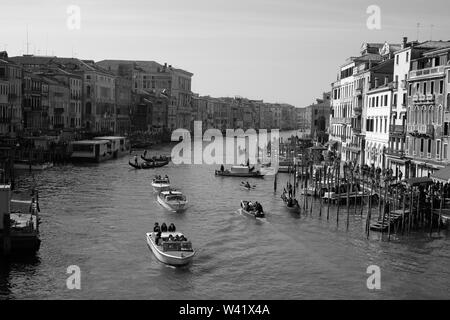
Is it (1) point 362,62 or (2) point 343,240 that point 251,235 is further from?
(1) point 362,62

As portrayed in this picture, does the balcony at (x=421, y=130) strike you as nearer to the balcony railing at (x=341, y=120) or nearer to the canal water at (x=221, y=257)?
the canal water at (x=221, y=257)

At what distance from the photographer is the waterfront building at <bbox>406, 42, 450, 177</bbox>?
28078 millimetres

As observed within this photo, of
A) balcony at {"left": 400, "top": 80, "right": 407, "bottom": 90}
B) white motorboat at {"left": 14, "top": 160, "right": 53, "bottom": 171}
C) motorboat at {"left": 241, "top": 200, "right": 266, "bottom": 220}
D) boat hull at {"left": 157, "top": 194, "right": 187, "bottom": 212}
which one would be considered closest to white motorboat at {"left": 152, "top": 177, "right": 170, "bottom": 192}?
boat hull at {"left": 157, "top": 194, "right": 187, "bottom": 212}

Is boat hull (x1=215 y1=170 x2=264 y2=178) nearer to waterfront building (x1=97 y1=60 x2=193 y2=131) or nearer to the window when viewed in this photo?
the window

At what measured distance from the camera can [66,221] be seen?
24.2 meters

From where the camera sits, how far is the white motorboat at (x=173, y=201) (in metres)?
27.7

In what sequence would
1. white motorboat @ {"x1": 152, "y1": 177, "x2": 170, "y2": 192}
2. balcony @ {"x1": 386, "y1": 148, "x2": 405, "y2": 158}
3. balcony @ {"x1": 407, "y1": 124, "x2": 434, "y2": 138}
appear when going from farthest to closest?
white motorboat @ {"x1": 152, "y1": 177, "x2": 170, "y2": 192} < balcony @ {"x1": 386, "y1": 148, "x2": 405, "y2": 158} < balcony @ {"x1": 407, "y1": 124, "x2": 434, "y2": 138}

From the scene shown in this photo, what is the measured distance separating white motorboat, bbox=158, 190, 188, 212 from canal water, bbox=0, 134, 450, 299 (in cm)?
42

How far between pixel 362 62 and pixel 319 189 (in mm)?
16316

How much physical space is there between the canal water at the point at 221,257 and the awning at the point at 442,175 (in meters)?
3.37

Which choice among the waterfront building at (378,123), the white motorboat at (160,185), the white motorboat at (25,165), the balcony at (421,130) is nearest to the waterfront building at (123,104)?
the white motorboat at (25,165)

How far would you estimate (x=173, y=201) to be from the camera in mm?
28078

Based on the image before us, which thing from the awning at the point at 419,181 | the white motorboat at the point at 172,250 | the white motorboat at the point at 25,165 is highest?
the awning at the point at 419,181
